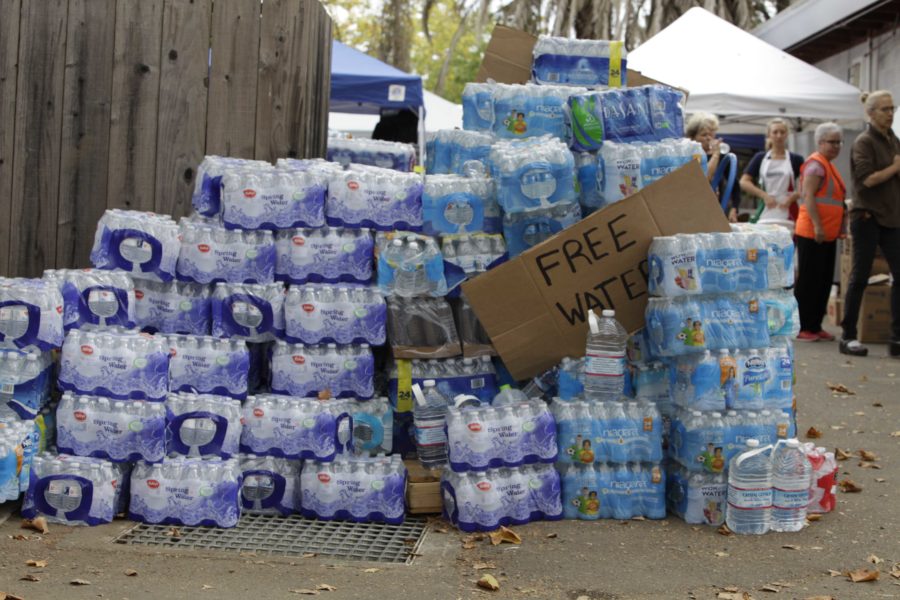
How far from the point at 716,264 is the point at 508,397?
1305 mm

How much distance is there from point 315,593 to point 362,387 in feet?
5.59

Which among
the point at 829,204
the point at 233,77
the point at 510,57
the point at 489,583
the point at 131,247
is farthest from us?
the point at 829,204

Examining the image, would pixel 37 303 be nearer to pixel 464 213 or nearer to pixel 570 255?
pixel 464 213

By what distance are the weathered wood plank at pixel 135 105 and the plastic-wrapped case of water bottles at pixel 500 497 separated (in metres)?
2.73

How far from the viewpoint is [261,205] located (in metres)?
6.43

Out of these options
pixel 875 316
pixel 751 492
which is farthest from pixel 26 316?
pixel 875 316

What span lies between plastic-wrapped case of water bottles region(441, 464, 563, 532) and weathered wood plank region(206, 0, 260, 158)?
2.62 meters

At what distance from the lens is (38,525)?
564 centimetres

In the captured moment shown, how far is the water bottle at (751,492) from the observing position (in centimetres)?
590

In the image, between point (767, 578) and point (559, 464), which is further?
point (559, 464)

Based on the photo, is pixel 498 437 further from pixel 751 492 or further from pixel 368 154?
pixel 368 154

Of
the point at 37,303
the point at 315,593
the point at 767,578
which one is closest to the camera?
the point at 315,593

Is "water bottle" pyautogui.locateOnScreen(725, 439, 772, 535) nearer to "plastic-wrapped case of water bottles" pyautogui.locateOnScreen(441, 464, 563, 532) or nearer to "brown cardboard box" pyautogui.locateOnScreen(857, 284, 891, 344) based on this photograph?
"plastic-wrapped case of water bottles" pyautogui.locateOnScreen(441, 464, 563, 532)

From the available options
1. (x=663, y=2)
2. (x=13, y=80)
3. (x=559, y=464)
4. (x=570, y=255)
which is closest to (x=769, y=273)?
(x=570, y=255)
